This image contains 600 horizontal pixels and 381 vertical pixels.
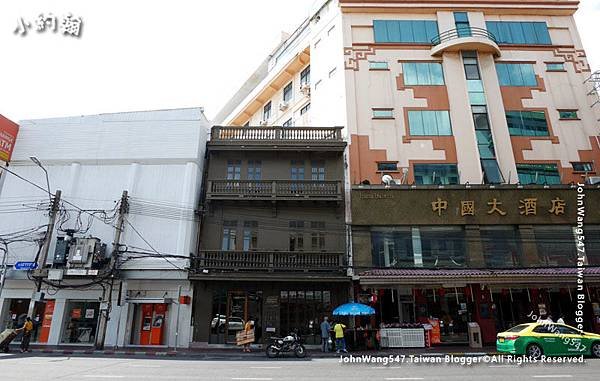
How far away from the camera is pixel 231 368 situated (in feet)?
39.5

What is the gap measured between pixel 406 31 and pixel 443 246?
15.5 m

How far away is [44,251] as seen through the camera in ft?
63.8

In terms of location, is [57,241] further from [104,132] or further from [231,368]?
[231,368]

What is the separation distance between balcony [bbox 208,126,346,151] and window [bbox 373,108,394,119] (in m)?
2.83

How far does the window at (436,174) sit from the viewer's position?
22594 mm

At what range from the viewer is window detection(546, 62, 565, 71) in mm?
25469

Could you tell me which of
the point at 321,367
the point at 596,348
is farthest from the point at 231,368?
the point at 596,348

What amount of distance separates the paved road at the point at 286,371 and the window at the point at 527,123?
51.5 ft

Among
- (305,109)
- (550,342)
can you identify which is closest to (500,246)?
(550,342)

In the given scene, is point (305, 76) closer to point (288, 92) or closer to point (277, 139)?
point (288, 92)

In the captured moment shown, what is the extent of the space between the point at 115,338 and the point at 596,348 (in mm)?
21515

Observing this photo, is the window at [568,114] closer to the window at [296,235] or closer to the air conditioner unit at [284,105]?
the window at [296,235]

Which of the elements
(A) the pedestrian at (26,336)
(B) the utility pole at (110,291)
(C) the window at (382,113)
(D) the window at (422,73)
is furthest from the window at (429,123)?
(A) the pedestrian at (26,336)

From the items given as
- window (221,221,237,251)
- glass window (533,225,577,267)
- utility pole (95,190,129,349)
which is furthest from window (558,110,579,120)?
utility pole (95,190,129,349)
